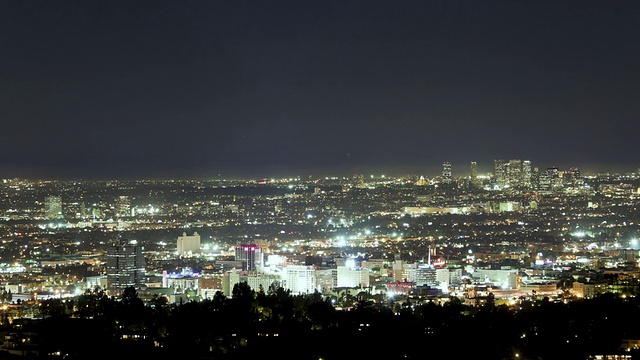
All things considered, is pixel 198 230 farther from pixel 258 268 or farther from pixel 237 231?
pixel 258 268

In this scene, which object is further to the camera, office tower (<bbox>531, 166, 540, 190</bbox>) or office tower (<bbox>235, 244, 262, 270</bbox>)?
office tower (<bbox>531, 166, 540, 190</bbox>)

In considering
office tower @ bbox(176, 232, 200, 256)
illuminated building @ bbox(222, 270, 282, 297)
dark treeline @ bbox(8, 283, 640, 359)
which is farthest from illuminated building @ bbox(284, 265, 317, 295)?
office tower @ bbox(176, 232, 200, 256)

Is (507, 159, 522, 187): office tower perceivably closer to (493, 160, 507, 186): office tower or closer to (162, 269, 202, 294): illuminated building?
(493, 160, 507, 186): office tower

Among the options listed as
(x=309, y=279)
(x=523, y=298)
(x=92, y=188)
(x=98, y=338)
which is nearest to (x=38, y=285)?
(x=309, y=279)

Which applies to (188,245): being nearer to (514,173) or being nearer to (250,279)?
(250,279)

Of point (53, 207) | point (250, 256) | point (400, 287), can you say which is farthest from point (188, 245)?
point (400, 287)
